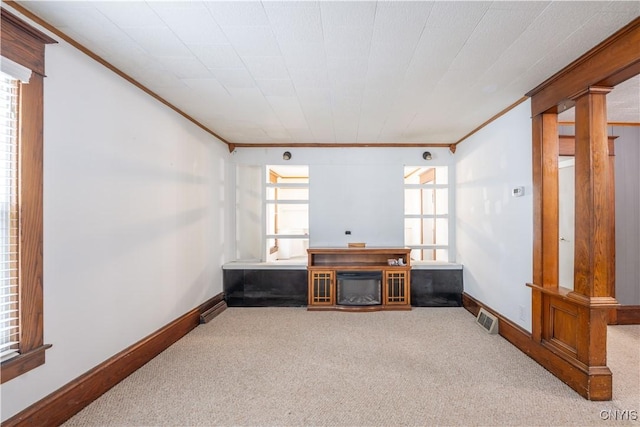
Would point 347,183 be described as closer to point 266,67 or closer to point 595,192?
point 266,67

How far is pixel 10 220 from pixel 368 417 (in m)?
2.49

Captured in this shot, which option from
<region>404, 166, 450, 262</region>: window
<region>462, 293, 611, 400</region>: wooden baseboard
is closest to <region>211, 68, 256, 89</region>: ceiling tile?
<region>404, 166, 450, 262</region>: window

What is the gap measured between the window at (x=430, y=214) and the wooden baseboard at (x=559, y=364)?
177cm

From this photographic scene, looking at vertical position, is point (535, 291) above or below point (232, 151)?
below

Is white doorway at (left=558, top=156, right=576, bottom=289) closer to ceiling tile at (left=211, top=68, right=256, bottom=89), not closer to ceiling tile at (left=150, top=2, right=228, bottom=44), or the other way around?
ceiling tile at (left=211, top=68, right=256, bottom=89)

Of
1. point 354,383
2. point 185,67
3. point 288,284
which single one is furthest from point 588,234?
point 288,284

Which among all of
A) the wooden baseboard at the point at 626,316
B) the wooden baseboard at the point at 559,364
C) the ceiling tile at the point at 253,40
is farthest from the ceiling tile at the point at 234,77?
the wooden baseboard at the point at 626,316

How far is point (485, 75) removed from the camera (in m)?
2.54

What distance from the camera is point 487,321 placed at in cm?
362

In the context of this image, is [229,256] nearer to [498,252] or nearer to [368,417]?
[368,417]

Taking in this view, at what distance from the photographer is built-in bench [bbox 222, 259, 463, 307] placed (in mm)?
4641

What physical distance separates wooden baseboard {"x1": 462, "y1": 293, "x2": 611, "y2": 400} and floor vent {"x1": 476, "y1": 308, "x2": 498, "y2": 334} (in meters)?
0.05

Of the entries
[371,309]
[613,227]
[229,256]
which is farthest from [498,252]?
[229,256]

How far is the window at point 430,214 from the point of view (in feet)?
16.5
